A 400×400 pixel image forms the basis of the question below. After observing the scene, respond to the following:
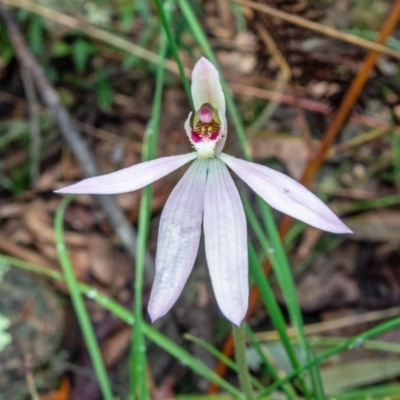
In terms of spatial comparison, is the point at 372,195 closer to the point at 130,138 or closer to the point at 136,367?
the point at 130,138

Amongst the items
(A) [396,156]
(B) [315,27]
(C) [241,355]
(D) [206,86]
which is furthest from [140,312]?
(A) [396,156]

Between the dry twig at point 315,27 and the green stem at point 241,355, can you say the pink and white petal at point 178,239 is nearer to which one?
the green stem at point 241,355

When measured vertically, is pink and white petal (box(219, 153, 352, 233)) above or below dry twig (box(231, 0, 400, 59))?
below

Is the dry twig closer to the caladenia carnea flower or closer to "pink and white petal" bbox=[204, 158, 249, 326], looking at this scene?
the caladenia carnea flower

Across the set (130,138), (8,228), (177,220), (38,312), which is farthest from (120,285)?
(177,220)

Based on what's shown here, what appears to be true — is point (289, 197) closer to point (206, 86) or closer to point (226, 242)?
point (226, 242)

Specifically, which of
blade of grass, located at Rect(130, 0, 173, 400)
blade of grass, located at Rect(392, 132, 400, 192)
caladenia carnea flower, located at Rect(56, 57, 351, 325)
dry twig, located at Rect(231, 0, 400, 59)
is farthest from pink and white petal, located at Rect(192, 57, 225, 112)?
blade of grass, located at Rect(392, 132, 400, 192)

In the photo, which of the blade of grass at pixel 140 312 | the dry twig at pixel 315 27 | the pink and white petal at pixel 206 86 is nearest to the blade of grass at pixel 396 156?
the dry twig at pixel 315 27
